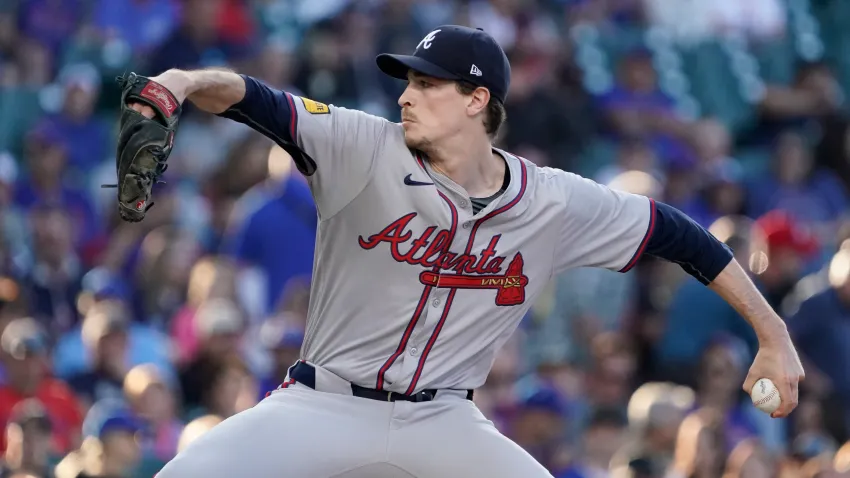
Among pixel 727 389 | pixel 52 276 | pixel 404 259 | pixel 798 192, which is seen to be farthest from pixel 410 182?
pixel 798 192

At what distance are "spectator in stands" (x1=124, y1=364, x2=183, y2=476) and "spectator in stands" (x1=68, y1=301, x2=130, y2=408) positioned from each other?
34 cm

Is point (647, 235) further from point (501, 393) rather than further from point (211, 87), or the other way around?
point (501, 393)

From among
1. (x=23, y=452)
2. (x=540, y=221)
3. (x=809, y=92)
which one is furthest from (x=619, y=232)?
(x=809, y=92)

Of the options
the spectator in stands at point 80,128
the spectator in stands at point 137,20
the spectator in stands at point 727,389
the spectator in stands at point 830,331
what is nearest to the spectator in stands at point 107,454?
the spectator in stands at point 727,389

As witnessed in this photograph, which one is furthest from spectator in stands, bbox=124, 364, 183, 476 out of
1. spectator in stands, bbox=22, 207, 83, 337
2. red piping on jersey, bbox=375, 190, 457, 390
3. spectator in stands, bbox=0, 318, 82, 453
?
red piping on jersey, bbox=375, 190, 457, 390

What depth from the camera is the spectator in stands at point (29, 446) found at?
680 cm

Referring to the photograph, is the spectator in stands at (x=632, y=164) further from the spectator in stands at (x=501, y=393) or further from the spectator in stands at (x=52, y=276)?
the spectator in stands at (x=52, y=276)

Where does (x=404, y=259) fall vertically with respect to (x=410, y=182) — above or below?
below

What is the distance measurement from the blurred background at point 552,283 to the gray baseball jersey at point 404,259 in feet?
7.52

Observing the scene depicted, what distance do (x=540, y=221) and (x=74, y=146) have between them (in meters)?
5.84

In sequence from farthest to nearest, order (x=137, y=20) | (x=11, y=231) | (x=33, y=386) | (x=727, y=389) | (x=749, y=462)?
(x=137, y=20)
(x=11, y=231)
(x=727, y=389)
(x=33, y=386)
(x=749, y=462)

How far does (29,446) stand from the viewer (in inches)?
269

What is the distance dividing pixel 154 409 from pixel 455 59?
10.9ft

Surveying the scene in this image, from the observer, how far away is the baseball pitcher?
4582 mm
